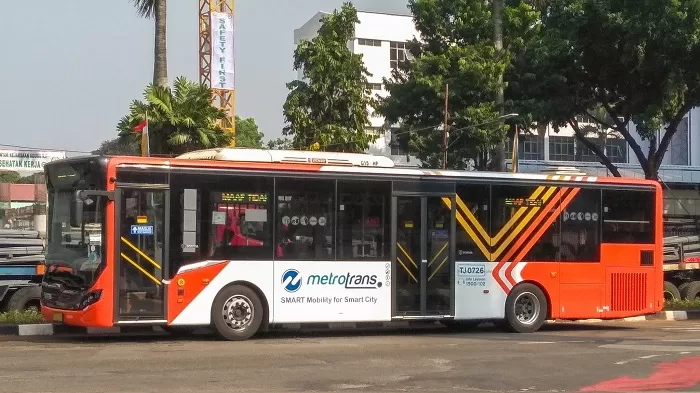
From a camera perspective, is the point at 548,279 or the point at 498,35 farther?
the point at 498,35

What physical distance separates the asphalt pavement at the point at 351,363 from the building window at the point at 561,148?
51947 mm

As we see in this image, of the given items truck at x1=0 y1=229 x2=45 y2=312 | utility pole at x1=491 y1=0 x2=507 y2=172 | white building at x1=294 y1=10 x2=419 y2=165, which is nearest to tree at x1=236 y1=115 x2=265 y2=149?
white building at x1=294 y1=10 x2=419 y2=165

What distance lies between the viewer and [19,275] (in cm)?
1884

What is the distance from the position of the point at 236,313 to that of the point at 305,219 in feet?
6.46

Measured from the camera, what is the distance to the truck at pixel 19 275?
18703 mm

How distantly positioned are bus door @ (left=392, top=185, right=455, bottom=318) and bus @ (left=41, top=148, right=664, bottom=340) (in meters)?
0.03

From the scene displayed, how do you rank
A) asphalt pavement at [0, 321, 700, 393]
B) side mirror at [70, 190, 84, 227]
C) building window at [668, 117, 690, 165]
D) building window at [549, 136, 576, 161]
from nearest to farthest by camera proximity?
asphalt pavement at [0, 321, 700, 393] → side mirror at [70, 190, 84, 227] → building window at [668, 117, 690, 165] → building window at [549, 136, 576, 161]

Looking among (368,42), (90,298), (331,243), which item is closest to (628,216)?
(331,243)

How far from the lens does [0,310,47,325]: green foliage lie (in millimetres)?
16934

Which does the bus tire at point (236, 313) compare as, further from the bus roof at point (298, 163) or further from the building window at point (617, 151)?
the building window at point (617, 151)

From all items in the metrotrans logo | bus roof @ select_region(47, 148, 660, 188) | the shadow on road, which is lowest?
the shadow on road

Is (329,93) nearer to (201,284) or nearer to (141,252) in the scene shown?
(201,284)

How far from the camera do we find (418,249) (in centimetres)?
1681

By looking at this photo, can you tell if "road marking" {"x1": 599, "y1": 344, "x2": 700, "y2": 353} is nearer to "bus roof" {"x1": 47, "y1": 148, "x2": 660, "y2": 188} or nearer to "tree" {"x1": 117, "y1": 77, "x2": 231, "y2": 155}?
"bus roof" {"x1": 47, "y1": 148, "x2": 660, "y2": 188}
